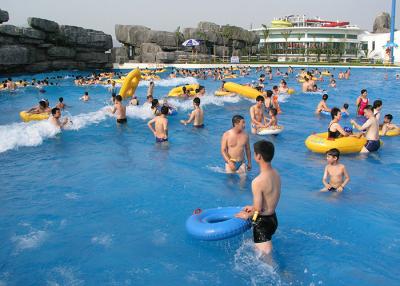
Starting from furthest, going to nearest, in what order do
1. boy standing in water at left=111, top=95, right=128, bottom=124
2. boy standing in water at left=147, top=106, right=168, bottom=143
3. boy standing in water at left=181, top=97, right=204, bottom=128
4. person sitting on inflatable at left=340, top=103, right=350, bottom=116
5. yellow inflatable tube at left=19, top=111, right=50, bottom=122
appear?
1. person sitting on inflatable at left=340, top=103, right=350, bottom=116
2. yellow inflatable tube at left=19, top=111, right=50, bottom=122
3. boy standing in water at left=111, top=95, right=128, bottom=124
4. boy standing in water at left=181, top=97, right=204, bottom=128
5. boy standing in water at left=147, top=106, right=168, bottom=143

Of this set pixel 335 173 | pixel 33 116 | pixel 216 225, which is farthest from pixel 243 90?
pixel 216 225

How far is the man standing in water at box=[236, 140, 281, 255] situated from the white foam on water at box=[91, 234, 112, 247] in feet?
6.38

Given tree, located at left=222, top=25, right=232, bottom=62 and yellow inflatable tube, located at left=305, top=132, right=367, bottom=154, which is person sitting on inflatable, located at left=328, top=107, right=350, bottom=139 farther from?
tree, located at left=222, top=25, right=232, bottom=62

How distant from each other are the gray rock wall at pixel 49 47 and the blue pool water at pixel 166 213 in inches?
772

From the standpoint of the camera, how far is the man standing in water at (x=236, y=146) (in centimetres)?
581

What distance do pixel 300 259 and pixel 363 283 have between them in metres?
0.69

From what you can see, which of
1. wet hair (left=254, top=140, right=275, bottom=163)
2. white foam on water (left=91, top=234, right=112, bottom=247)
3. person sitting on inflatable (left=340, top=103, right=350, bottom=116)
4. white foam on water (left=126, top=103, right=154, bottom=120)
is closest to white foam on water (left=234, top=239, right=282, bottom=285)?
wet hair (left=254, top=140, right=275, bottom=163)

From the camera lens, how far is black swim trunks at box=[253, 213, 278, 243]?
3697 millimetres

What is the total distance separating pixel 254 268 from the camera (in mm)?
4023

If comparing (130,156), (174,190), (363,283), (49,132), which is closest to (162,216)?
(174,190)

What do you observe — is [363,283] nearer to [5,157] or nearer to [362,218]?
[362,218]

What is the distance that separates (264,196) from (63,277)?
7.61 ft

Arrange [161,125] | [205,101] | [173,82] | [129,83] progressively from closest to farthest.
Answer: [161,125] < [129,83] < [205,101] < [173,82]

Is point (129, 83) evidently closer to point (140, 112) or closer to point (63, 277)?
point (140, 112)
